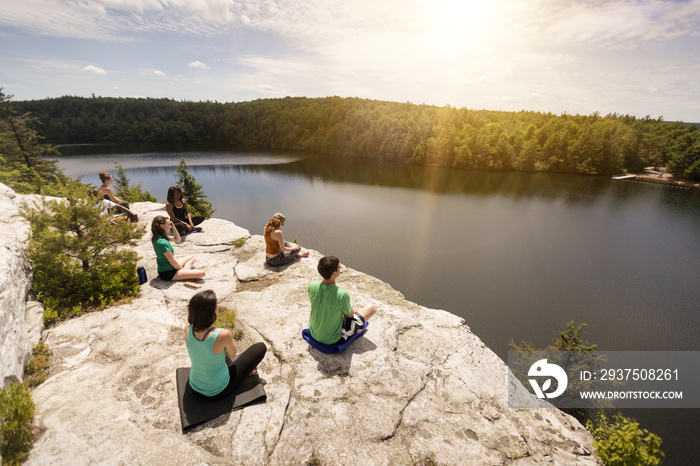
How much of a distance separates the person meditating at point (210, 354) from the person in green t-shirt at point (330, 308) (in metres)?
0.95

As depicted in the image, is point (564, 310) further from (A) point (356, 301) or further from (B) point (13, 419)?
(B) point (13, 419)

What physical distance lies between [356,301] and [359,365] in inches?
70.4

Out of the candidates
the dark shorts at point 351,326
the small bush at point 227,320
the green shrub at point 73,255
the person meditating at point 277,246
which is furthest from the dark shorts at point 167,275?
the dark shorts at point 351,326

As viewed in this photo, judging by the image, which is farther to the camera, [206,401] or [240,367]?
[240,367]

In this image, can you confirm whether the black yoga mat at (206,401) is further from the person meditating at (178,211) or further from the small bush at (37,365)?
the person meditating at (178,211)

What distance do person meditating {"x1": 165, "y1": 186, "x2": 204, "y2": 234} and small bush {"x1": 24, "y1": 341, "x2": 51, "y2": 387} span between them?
511cm

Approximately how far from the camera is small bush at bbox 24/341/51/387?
11.1ft

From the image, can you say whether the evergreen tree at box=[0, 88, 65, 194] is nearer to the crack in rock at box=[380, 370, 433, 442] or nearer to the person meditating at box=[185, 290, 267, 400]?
the person meditating at box=[185, 290, 267, 400]

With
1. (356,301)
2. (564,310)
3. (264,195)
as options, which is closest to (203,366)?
(356,301)

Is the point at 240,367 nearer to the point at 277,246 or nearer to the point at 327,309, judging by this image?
the point at 327,309

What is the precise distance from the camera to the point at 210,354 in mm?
3035

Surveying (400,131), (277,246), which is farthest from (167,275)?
(400,131)

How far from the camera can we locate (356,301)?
591cm

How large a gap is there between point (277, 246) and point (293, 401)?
12.8ft
